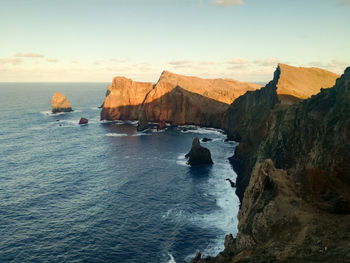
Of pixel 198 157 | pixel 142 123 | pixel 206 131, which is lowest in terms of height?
pixel 198 157

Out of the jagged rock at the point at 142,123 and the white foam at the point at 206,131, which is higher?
the jagged rock at the point at 142,123

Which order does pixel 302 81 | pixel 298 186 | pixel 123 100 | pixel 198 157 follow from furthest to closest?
1. pixel 123 100
2. pixel 302 81
3. pixel 198 157
4. pixel 298 186

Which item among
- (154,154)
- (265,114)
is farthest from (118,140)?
(265,114)

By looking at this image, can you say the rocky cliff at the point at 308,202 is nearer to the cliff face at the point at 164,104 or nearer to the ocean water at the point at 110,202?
the ocean water at the point at 110,202

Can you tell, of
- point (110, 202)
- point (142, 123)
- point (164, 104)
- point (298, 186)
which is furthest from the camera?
point (164, 104)

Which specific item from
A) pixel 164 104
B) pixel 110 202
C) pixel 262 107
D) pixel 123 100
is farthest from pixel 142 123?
pixel 110 202

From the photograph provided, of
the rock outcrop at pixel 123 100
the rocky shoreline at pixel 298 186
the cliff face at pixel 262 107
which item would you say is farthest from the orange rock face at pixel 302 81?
the rock outcrop at pixel 123 100

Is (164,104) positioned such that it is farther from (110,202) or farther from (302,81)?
(110,202)
